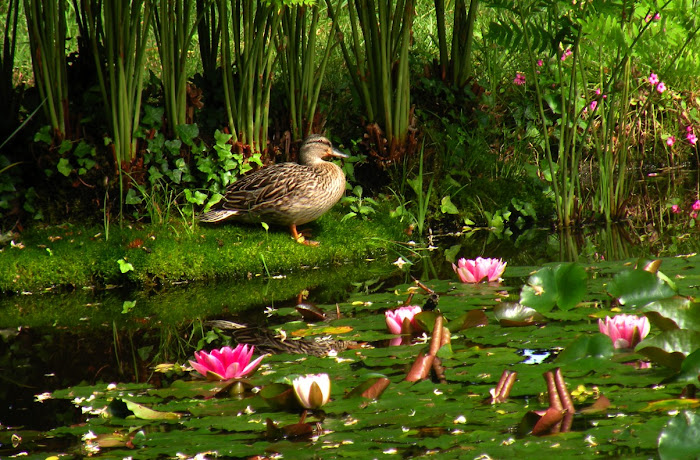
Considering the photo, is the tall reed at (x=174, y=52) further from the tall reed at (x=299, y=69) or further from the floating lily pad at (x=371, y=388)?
the floating lily pad at (x=371, y=388)

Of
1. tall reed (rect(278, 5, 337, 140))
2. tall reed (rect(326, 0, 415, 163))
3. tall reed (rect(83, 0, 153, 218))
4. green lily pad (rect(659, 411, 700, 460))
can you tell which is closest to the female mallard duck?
tall reed (rect(278, 5, 337, 140))

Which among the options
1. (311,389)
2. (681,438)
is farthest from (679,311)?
(311,389)

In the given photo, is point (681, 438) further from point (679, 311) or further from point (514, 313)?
point (514, 313)

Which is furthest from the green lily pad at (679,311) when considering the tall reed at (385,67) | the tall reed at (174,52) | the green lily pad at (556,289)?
the tall reed at (385,67)

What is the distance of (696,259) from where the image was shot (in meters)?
3.90

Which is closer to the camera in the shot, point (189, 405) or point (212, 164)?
point (189, 405)

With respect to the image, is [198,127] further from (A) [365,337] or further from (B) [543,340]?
(B) [543,340]

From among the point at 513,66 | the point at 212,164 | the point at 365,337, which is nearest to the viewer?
the point at 365,337

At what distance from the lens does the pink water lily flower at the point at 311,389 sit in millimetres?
2205

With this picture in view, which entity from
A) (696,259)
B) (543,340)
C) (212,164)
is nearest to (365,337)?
(543,340)

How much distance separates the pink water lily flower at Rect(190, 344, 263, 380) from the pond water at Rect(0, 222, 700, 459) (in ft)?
0.18

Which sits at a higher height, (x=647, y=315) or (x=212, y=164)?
(x=212, y=164)

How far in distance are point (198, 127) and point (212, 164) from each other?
33 centimetres

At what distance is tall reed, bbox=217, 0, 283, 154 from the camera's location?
547cm
